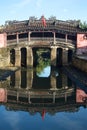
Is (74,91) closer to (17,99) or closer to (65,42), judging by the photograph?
(17,99)

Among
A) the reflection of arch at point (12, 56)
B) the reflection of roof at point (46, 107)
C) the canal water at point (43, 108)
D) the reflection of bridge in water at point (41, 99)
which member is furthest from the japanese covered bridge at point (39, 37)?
the reflection of roof at point (46, 107)

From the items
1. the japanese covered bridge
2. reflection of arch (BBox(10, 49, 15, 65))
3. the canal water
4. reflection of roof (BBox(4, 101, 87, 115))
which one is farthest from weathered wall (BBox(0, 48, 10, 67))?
reflection of roof (BBox(4, 101, 87, 115))

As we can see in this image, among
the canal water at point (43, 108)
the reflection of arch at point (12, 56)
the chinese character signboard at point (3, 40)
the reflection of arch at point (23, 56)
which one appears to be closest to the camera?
the canal water at point (43, 108)

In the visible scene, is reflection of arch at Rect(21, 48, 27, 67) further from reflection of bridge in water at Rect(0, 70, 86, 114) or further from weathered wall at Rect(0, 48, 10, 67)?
reflection of bridge in water at Rect(0, 70, 86, 114)

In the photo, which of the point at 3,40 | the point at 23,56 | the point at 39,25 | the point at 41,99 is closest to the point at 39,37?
the point at 39,25

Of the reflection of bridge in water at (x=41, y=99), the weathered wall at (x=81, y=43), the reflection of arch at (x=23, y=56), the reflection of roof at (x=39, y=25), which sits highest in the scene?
the reflection of roof at (x=39, y=25)

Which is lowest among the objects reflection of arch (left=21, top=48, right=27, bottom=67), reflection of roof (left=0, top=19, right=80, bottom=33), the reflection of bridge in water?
reflection of arch (left=21, top=48, right=27, bottom=67)

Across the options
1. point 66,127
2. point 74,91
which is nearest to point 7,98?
point 74,91

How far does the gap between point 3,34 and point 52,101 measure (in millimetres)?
34398

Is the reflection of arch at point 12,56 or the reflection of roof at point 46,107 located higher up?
the reflection of roof at point 46,107

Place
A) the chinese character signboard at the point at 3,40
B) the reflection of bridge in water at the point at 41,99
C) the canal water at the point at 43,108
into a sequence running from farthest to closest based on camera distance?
the chinese character signboard at the point at 3,40
the reflection of bridge in water at the point at 41,99
the canal water at the point at 43,108

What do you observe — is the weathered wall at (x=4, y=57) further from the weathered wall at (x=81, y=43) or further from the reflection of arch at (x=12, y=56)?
the weathered wall at (x=81, y=43)

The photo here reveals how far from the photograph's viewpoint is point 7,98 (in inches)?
959

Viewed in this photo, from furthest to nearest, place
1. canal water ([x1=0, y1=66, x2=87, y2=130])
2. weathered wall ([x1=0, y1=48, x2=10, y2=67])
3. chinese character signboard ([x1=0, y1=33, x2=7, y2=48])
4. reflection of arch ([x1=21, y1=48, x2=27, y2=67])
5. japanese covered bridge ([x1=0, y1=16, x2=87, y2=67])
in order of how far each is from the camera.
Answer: reflection of arch ([x1=21, y1=48, x2=27, y2=67])
japanese covered bridge ([x1=0, y1=16, x2=87, y2=67])
chinese character signboard ([x1=0, y1=33, x2=7, y2=48])
weathered wall ([x1=0, y1=48, x2=10, y2=67])
canal water ([x1=0, y1=66, x2=87, y2=130])
